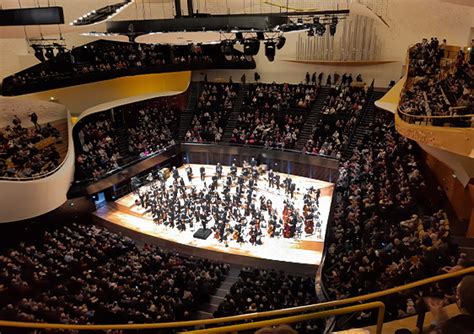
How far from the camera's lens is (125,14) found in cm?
2256

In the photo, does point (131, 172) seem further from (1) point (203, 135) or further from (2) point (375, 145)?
(2) point (375, 145)

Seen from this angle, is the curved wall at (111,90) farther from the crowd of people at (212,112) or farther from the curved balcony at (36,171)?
the crowd of people at (212,112)

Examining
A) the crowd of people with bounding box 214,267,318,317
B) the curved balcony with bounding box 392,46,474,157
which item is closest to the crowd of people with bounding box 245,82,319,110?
the curved balcony with bounding box 392,46,474,157

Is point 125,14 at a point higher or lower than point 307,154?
higher

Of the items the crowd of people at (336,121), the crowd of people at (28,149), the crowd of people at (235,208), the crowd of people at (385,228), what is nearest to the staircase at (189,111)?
the crowd of people at (235,208)

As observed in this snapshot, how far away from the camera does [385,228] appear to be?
1035cm

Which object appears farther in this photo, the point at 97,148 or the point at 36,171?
the point at 97,148

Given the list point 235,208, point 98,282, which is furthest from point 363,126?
point 98,282

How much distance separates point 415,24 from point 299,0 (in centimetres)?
595

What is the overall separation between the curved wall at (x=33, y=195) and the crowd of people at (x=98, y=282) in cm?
108

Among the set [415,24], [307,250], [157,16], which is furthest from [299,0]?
[307,250]

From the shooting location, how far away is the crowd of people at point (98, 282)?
8.66m

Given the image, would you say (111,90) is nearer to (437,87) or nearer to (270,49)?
(270,49)

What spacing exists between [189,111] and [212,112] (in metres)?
1.46
